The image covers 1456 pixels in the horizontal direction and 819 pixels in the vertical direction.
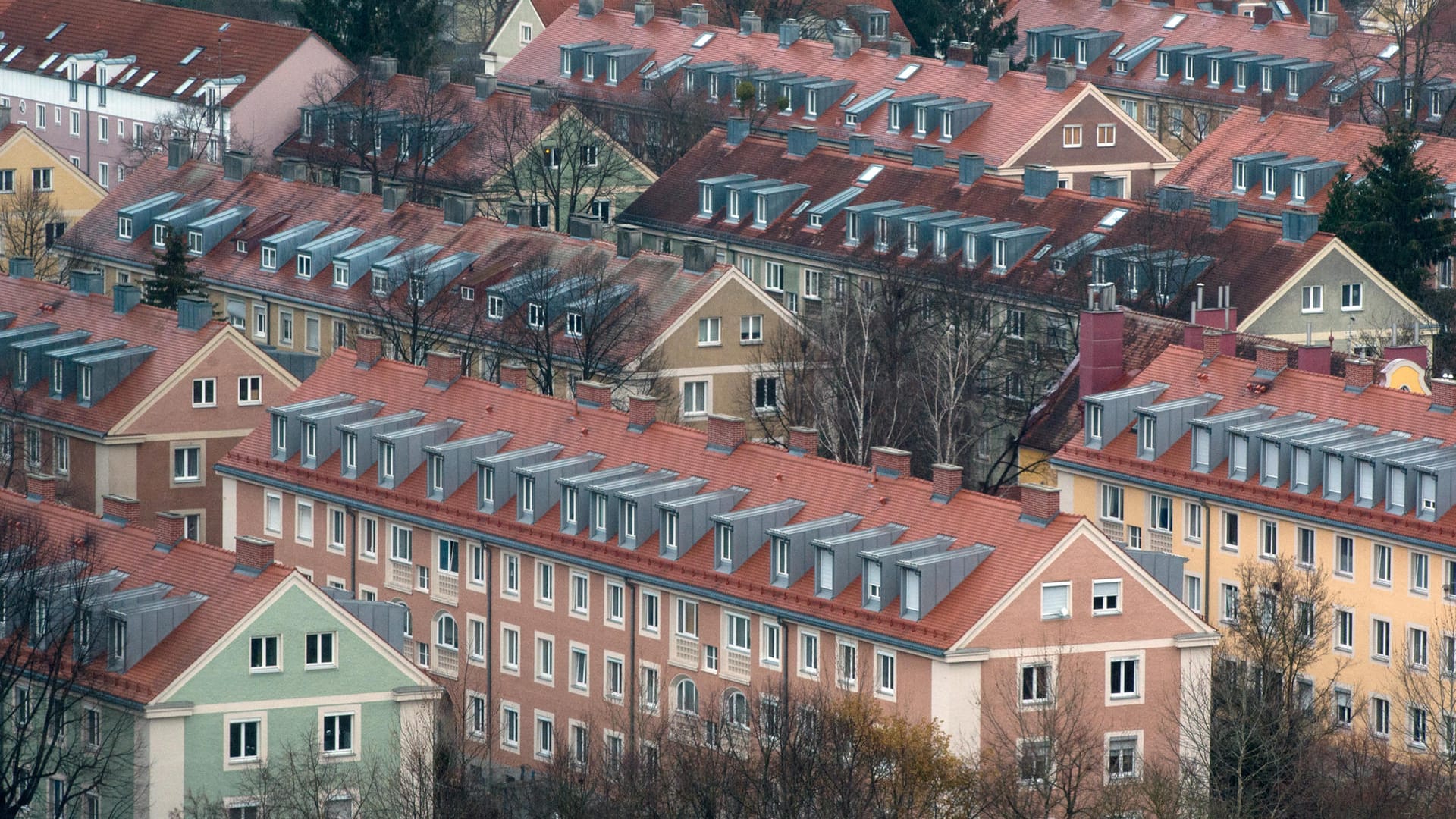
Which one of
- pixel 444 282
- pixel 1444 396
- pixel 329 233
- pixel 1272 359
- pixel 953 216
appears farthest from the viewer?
pixel 329 233

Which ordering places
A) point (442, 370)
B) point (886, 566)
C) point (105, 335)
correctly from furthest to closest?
1. point (105, 335)
2. point (442, 370)
3. point (886, 566)

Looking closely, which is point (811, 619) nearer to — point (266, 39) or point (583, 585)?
point (583, 585)

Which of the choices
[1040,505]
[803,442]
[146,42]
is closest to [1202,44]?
[146,42]

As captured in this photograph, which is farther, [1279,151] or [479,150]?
[479,150]

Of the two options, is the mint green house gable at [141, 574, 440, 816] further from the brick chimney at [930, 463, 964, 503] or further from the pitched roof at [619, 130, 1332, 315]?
the pitched roof at [619, 130, 1332, 315]

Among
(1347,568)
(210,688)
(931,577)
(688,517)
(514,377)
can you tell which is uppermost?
(514,377)

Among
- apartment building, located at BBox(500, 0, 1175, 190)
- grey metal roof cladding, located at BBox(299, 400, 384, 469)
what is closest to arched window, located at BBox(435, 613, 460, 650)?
grey metal roof cladding, located at BBox(299, 400, 384, 469)

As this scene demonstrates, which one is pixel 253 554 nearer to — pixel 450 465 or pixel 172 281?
pixel 450 465

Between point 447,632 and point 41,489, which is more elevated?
point 41,489
